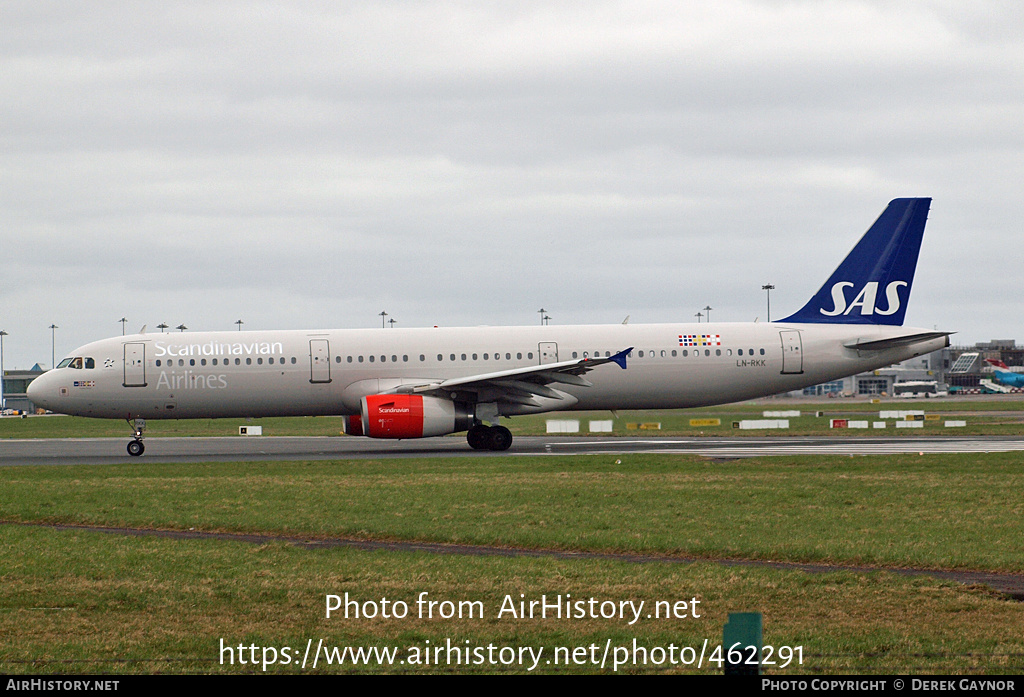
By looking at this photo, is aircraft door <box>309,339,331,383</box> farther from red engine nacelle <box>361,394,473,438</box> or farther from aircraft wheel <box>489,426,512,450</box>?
aircraft wheel <box>489,426,512,450</box>

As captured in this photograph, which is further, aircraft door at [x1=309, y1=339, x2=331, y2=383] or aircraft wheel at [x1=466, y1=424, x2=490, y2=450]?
aircraft door at [x1=309, y1=339, x2=331, y2=383]

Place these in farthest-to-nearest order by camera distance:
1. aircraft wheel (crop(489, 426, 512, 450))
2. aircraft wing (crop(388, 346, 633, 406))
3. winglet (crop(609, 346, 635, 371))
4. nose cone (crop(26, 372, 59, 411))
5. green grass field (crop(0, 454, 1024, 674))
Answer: nose cone (crop(26, 372, 59, 411)) → aircraft wheel (crop(489, 426, 512, 450)) → winglet (crop(609, 346, 635, 371)) → aircraft wing (crop(388, 346, 633, 406)) → green grass field (crop(0, 454, 1024, 674))

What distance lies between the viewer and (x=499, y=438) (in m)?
32.7

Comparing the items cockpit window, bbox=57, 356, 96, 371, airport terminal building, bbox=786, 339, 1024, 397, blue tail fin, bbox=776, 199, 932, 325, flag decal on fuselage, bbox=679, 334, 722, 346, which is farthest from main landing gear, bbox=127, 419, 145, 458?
airport terminal building, bbox=786, 339, 1024, 397

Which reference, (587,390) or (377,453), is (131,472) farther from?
(587,390)

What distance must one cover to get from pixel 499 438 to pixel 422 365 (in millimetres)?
3662

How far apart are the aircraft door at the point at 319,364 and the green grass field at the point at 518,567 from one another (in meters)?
10.7

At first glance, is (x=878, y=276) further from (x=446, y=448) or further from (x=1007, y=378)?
(x=1007, y=378)

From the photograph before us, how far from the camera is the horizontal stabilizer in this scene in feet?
112

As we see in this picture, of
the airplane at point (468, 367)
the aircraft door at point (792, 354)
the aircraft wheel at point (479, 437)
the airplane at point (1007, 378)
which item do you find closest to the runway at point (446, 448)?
the aircraft wheel at point (479, 437)

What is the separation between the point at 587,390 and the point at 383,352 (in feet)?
22.6

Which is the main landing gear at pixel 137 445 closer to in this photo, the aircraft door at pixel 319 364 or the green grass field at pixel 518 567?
the aircraft door at pixel 319 364

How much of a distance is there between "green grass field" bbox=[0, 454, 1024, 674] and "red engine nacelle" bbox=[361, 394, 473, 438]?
8118 mm

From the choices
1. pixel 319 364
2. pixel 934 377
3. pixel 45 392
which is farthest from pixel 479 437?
pixel 934 377
